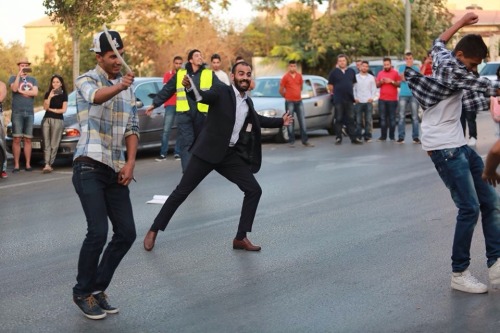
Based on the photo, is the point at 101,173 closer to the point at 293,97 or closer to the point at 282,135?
the point at 293,97

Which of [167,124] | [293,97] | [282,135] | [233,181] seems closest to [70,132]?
[167,124]

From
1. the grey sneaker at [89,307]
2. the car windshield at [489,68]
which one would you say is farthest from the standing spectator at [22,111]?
the car windshield at [489,68]

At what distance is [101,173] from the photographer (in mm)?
5855

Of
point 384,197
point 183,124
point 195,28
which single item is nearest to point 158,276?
point 384,197

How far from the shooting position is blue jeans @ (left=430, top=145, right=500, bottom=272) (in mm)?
6406

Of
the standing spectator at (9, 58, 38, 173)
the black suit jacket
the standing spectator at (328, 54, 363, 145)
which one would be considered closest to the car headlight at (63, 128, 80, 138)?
the standing spectator at (9, 58, 38, 173)

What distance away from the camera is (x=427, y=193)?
455 inches

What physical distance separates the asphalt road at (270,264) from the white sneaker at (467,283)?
57 millimetres

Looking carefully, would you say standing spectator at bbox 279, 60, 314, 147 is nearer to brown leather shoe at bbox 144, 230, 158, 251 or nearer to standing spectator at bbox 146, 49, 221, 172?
standing spectator at bbox 146, 49, 221, 172

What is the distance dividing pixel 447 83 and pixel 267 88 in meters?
14.5

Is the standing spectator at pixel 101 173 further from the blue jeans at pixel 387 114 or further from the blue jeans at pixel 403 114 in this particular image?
the blue jeans at pixel 387 114

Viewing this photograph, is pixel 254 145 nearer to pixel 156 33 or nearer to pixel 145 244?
pixel 145 244

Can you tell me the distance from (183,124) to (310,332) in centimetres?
754

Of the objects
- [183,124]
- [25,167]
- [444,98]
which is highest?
[444,98]
